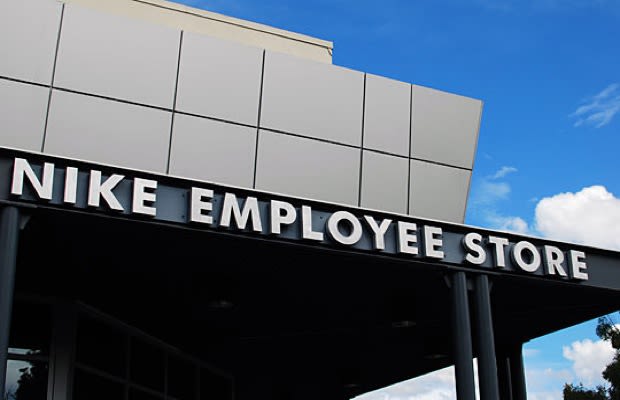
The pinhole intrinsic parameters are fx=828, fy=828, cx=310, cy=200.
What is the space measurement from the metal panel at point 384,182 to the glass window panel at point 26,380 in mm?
5389

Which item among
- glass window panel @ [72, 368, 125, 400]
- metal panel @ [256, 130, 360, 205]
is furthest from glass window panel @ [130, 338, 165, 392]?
metal panel @ [256, 130, 360, 205]

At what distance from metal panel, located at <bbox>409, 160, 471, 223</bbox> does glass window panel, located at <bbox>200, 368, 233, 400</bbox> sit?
5023 mm

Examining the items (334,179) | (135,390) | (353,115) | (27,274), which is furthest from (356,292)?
(27,274)

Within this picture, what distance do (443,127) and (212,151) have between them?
14.0 feet

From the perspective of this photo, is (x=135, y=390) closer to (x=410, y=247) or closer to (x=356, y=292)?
(x=356, y=292)

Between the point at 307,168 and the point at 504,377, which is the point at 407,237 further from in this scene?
the point at 504,377

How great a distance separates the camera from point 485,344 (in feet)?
36.1

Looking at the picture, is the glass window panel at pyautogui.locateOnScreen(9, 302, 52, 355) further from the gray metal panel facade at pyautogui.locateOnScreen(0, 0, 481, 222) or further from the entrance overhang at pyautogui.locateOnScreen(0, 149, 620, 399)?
the gray metal panel facade at pyautogui.locateOnScreen(0, 0, 481, 222)

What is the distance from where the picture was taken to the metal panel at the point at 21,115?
11031 millimetres

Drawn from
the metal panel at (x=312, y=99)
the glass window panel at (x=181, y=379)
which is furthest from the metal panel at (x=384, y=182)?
the glass window panel at (x=181, y=379)

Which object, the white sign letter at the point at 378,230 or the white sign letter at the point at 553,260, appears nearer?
the white sign letter at the point at 378,230

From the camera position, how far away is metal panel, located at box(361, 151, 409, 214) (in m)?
13.2

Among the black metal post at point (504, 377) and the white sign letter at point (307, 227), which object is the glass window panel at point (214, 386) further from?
the white sign letter at point (307, 227)

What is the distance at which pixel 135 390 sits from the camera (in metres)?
12.8
